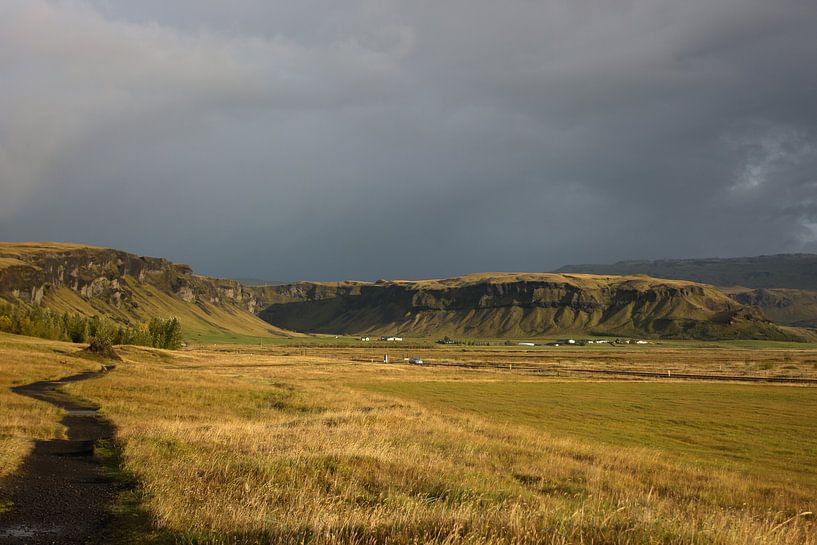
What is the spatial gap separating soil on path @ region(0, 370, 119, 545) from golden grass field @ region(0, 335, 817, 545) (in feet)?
1.85

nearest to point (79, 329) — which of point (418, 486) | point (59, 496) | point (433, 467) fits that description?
point (59, 496)

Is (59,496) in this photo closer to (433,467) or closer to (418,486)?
(418,486)

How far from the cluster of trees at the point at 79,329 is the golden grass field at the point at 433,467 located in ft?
259

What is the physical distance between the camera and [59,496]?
13094mm

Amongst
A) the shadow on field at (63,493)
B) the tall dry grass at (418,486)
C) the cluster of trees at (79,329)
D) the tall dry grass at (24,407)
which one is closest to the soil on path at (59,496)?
the shadow on field at (63,493)

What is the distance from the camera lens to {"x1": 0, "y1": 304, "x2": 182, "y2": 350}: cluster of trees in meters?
119

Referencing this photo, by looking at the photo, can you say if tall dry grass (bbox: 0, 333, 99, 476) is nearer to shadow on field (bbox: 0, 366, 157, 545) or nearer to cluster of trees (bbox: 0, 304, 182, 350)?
shadow on field (bbox: 0, 366, 157, 545)

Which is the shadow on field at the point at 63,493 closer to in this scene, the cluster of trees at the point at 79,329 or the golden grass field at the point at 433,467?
the golden grass field at the point at 433,467

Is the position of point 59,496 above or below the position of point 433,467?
above

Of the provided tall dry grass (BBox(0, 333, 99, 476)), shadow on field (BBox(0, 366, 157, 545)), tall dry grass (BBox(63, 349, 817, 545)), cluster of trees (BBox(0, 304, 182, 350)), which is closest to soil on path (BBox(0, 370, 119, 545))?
shadow on field (BBox(0, 366, 157, 545))

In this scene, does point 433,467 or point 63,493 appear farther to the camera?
point 433,467

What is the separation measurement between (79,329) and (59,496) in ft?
447

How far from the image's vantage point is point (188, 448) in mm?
17953

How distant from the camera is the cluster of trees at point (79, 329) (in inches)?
4668
